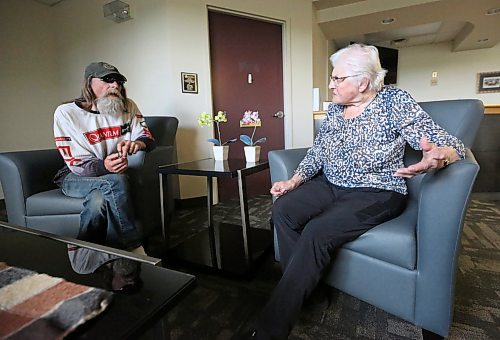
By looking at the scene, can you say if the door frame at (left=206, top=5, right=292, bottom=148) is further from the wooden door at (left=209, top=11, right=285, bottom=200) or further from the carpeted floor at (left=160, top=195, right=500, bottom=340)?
the carpeted floor at (left=160, top=195, right=500, bottom=340)

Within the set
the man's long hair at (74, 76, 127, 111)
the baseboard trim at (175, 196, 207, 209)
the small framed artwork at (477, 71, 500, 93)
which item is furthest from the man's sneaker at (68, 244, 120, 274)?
the small framed artwork at (477, 71, 500, 93)

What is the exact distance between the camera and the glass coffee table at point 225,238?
1485 millimetres

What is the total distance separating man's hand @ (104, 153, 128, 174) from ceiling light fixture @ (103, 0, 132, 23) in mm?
1982

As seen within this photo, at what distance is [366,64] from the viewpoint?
1.24 m

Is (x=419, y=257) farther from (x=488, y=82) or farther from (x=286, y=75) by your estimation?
(x=488, y=82)

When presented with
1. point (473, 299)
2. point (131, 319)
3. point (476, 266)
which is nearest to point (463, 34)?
point (476, 266)

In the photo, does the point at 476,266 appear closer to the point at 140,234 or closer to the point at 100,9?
the point at 140,234

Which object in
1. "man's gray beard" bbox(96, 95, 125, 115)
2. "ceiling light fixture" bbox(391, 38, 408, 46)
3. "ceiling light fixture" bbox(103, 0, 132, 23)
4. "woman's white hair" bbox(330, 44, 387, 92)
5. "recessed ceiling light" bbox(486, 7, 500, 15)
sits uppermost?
"ceiling light fixture" bbox(391, 38, 408, 46)

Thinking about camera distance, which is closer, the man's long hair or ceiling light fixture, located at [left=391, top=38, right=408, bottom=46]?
the man's long hair

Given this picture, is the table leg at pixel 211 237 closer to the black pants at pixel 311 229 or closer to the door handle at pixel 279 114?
the black pants at pixel 311 229

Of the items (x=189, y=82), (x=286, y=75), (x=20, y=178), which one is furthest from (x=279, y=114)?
(x=20, y=178)

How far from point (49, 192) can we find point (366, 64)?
5.75ft

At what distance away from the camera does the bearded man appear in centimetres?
149

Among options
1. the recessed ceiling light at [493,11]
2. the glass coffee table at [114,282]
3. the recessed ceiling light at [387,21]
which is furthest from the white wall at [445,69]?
the glass coffee table at [114,282]
